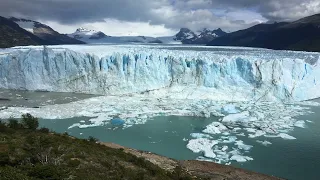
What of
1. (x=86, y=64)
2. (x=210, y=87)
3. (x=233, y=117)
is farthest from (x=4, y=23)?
(x=233, y=117)

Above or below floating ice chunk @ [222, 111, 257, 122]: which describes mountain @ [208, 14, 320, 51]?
above

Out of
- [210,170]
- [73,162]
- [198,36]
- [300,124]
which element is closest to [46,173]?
[73,162]

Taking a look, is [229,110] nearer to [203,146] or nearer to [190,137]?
[190,137]

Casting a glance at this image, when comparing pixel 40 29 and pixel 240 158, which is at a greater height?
pixel 40 29

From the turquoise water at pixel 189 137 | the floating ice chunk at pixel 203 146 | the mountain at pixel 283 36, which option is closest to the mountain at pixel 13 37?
the mountain at pixel 283 36

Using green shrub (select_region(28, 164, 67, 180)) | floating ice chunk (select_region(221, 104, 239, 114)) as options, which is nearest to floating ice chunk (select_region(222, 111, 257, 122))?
floating ice chunk (select_region(221, 104, 239, 114))

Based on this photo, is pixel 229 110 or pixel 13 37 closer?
pixel 229 110

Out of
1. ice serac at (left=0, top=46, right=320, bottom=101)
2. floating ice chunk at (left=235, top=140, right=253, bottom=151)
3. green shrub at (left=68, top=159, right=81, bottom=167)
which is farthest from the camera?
ice serac at (left=0, top=46, right=320, bottom=101)

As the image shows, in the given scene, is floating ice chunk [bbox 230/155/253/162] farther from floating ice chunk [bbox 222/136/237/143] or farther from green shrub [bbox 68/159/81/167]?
green shrub [bbox 68/159/81/167]
